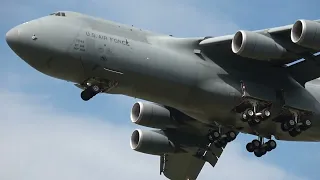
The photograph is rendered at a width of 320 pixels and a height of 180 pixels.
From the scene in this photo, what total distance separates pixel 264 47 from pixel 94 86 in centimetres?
491

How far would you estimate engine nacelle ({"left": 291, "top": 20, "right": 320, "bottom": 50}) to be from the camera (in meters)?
21.2

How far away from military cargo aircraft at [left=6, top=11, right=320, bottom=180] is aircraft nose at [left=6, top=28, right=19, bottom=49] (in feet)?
0.09

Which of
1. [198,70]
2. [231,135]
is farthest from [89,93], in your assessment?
[231,135]

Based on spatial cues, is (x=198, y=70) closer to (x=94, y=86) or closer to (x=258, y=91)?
(x=258, y=91)

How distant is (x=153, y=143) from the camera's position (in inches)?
1037

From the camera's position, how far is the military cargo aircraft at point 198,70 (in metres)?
21.4

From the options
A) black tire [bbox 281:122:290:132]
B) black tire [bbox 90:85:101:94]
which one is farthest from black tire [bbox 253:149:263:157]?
black tire [bbox 90:85:101:94]

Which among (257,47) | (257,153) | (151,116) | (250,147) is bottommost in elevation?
(257,153)

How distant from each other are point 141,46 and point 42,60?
2.91m

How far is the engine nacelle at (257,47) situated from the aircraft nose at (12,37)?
6.06 metres

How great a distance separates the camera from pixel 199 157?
92.1 ft

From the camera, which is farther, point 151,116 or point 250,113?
point 151,116

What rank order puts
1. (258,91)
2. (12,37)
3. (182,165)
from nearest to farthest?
(12,37) → (258,91) → (182,165)

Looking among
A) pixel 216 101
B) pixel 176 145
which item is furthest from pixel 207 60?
pixel 176 145
